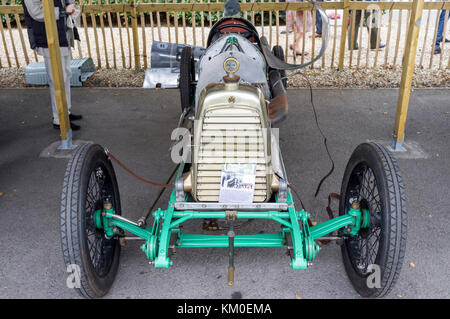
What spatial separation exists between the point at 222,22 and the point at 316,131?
1762mm

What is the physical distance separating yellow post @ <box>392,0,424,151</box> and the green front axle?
2.24 meters

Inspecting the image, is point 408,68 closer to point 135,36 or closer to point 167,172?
point 167,172

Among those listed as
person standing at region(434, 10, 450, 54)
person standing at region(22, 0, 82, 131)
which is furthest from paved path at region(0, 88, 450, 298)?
person standing at region(434, 10, 450, 54)

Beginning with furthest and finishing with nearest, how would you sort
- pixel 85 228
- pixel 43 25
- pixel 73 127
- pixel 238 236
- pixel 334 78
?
pixel 334 78, pixel 73 127, pixel 43 25, pixel 238 236, pixel 85 228

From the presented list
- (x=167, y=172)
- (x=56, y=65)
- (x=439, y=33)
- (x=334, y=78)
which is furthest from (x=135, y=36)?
(x=439, y=33)

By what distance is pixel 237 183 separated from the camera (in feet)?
8.27

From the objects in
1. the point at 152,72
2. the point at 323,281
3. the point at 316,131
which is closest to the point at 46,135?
the point at 152,72

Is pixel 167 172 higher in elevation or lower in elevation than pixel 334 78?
lower

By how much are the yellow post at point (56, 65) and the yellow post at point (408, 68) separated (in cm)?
365

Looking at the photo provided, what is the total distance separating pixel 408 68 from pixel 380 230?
2.50 metres

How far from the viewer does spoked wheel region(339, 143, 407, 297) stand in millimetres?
2359

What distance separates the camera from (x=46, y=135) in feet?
17.2
